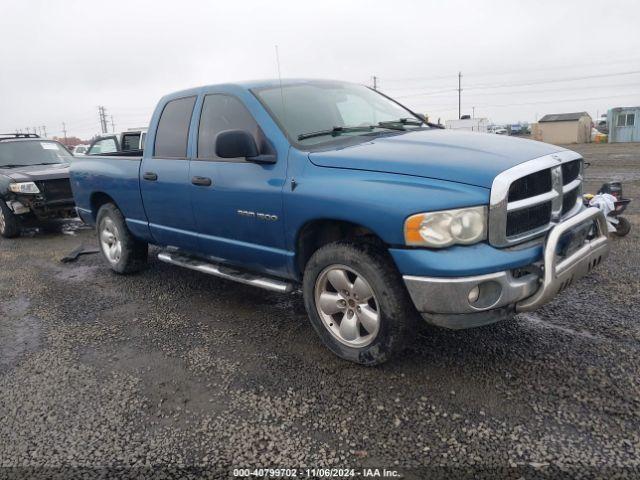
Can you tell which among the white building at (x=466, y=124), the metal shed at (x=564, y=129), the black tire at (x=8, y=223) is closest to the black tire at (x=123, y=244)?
the black tire at (x=8, y=223)

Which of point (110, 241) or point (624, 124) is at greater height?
point (110, 241)

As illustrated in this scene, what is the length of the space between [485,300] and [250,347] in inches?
69.6

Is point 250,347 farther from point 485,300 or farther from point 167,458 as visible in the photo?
point 485,300

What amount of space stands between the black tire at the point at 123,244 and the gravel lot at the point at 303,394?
1.06 meters

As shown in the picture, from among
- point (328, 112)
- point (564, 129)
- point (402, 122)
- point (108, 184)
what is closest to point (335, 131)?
point (328, 112)

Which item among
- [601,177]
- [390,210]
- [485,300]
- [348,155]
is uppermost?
[348,155]

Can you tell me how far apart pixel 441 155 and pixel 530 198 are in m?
0.57

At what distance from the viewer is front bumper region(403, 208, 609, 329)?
2637 mm

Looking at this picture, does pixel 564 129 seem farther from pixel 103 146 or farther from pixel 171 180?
pixel 171 180

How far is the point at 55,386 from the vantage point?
3209 millimetres

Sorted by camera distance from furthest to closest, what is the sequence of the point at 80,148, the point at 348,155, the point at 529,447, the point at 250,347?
the point at 80,148 → the point at 250,347 → the point at 348,155 → the point at 529,447

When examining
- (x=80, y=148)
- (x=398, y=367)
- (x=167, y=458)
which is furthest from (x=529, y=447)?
(x=80, y=148)

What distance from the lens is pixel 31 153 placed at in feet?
31.1

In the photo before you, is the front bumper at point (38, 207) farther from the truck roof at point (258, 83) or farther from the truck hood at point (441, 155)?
the truck hood at point (441, 155)
